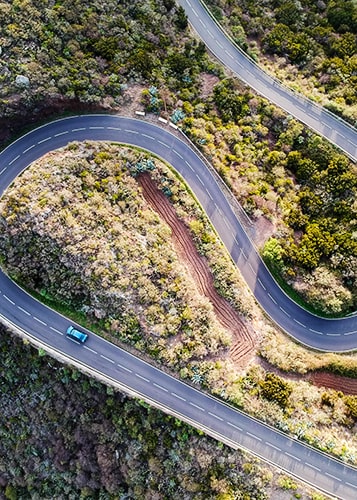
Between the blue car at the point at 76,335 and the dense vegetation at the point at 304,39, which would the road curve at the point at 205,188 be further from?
the blue car at the point at 76,335

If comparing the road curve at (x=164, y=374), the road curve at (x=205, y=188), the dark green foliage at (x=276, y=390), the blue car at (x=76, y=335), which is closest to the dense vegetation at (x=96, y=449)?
the road curve at (x=164, y=374)

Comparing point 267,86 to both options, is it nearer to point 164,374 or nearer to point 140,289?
point 140,289

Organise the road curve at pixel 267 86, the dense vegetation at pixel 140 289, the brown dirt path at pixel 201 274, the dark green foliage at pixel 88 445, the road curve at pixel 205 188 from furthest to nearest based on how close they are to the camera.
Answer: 1. the road curve at pixel 267 86
2. the road curve at pixel 205 188
3. the brown dirt path at pixel 201 274
4. the dense vegetation at pixel 140 289
5. the dark green foliage at pixel 88 445

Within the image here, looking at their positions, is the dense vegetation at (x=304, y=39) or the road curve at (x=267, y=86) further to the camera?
the dense vegetation at (x=304, y=39)

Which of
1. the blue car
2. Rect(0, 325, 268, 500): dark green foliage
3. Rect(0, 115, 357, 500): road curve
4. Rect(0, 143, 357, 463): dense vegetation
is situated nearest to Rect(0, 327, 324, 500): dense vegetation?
Rect(0, 325, 268, 500): dark green foliage

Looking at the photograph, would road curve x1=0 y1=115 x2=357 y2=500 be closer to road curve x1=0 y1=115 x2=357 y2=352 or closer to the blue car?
road curve x1=0 y1=115 x2=357 y2=352

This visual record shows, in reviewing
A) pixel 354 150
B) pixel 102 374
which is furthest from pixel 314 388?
pixel 354 150
